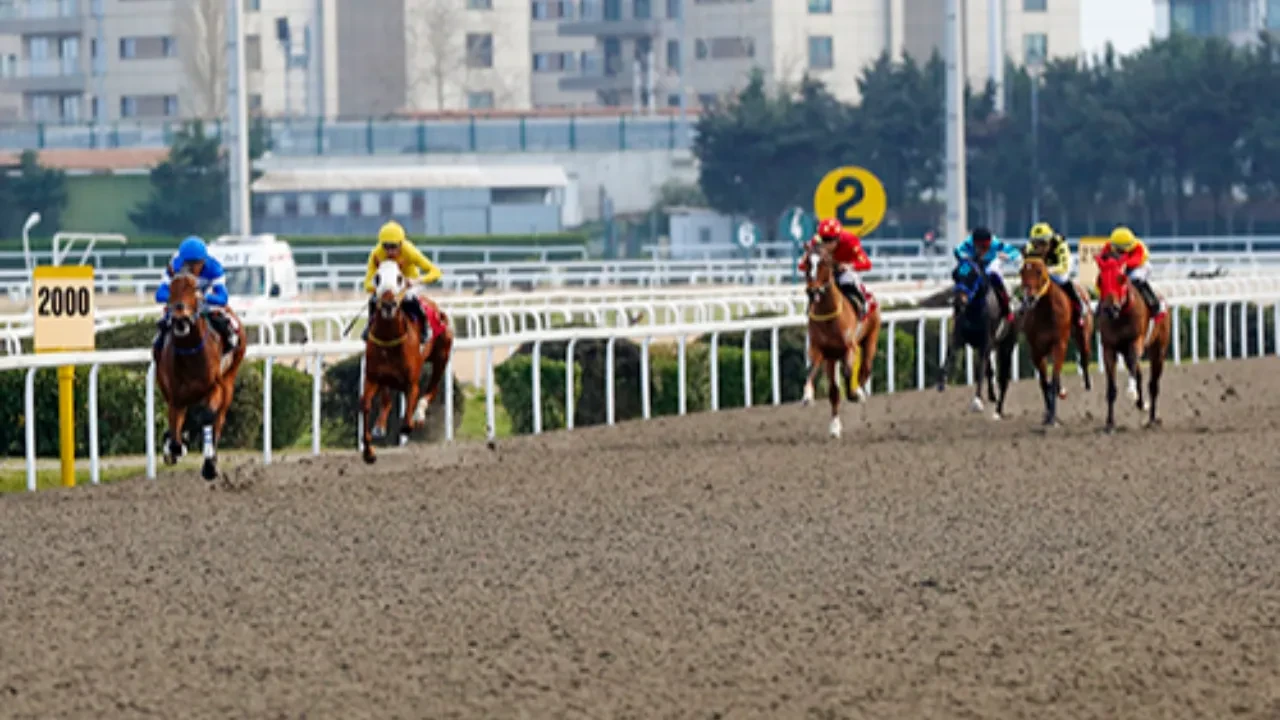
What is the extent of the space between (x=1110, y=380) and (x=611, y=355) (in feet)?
9.83

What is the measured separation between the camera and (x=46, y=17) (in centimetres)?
7250

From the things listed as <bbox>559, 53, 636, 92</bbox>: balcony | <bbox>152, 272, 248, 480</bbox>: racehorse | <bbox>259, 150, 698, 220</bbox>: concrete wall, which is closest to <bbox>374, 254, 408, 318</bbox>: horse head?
<bbox>152, 272, 248, 480</bbox>: racehorse

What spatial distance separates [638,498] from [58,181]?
2030 inches

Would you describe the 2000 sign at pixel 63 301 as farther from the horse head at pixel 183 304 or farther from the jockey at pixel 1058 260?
the jockey at pixel 1058 260

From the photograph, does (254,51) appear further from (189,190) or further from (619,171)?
(189,190)

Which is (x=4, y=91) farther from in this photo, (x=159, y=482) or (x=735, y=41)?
(x=159, y=482)

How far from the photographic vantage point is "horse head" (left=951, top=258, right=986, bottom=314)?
17062 mm

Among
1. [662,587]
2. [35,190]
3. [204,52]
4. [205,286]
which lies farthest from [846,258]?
[204,52]

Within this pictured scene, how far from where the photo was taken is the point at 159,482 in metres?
12.5

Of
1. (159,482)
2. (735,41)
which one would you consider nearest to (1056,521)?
(159,482)

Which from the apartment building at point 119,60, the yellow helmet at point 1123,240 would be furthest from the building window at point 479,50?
the yellow helmet at point 1123,240

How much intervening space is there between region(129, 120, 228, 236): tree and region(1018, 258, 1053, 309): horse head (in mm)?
44629

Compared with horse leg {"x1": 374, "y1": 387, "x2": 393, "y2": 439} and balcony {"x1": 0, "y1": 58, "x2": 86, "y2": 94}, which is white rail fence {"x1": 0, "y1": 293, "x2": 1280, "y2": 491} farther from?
balcony {"x1": 0, "y1": 58, "x2": 86, "y2": 94}

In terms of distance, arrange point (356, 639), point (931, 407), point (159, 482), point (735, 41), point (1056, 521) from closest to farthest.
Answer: point (356, 639) → point (1056, 521) → point (159, 482) → point (931, 407) → point (735, 41)
